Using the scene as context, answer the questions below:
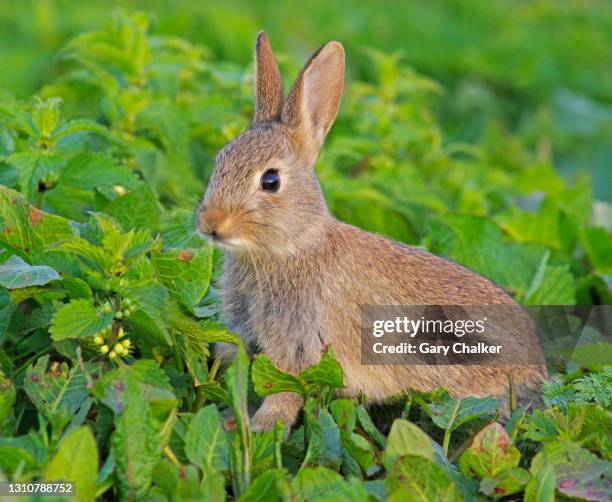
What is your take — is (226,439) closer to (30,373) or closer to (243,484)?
(243,484)

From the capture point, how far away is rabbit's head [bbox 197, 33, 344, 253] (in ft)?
14.1

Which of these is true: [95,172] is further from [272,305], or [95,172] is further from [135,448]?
[135,448]

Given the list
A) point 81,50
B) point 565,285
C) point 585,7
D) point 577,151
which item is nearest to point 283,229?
point 565,285

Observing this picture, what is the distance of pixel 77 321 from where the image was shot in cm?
363

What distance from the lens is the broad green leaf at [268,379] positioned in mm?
3904

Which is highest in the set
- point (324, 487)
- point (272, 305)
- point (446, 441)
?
point (272, 305)

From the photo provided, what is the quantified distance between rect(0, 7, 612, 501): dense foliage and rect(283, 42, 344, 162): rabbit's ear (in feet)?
2.28

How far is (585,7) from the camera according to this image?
13.5m

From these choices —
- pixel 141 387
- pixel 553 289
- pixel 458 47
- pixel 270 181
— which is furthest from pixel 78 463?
pixel 458 47

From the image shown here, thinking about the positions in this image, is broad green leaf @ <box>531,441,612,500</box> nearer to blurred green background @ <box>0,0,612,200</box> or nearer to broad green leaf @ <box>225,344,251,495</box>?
broad green leaf @ <box>225,344,251,495</box>

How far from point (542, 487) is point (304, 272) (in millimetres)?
1400

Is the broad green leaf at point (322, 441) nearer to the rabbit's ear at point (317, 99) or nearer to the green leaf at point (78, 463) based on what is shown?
the green leaf at point (78, 463)

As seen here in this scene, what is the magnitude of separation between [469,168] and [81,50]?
10.0ft

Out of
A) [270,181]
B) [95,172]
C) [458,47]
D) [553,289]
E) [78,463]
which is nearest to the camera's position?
[78,463]
